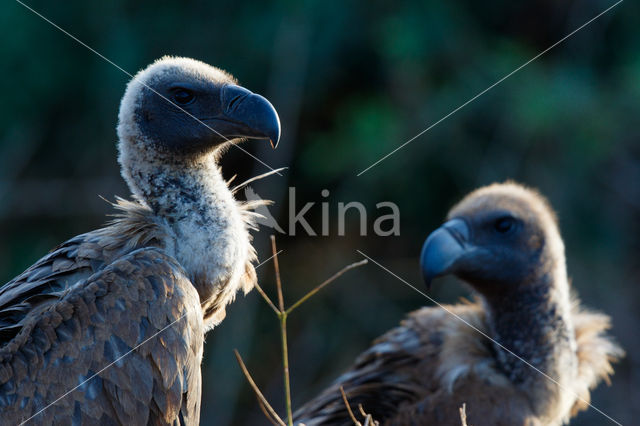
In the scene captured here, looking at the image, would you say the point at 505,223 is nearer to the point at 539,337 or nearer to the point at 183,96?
the point at 539,337

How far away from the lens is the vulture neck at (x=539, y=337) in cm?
321

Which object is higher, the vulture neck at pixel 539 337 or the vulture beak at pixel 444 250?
the vulture beak at pixel 444 250

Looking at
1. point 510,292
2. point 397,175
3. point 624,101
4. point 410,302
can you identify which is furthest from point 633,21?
point 510,292

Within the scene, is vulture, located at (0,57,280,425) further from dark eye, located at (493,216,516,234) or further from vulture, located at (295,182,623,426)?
dark eye, located at (493,216,516,234)

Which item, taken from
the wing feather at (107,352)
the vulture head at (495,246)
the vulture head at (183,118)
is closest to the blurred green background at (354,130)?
the vulture head at (495,246)

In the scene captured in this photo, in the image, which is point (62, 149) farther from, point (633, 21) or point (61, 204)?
point (633, 21)

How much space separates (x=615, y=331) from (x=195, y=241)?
4.50 metres

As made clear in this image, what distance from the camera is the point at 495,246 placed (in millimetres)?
3428

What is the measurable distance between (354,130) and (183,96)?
10.5ft

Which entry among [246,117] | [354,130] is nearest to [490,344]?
[246,117]

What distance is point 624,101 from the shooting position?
607 cm

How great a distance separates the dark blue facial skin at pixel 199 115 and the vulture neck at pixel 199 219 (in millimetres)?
65

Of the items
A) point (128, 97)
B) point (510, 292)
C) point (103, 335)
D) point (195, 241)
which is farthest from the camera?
point (510, 292)

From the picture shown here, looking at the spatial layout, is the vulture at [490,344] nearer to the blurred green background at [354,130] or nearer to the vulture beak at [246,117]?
the vulture beak at [246,117]
